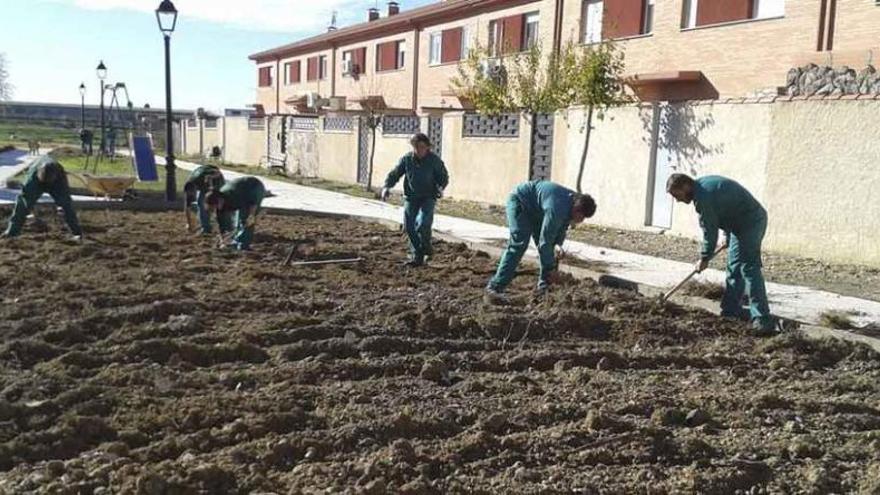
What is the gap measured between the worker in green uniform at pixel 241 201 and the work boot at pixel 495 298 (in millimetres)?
3298

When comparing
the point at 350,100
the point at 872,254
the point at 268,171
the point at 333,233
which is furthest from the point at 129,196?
the point at 350,100

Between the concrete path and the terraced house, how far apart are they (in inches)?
184

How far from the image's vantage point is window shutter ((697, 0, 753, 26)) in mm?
18219

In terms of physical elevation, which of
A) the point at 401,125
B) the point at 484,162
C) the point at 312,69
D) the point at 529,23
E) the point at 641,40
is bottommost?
the point at 484,162

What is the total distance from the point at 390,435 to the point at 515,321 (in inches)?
101

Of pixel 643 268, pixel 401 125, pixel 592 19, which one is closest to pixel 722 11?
pixel 592 19

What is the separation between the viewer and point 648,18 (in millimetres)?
20922

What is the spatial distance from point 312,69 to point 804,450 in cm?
3922

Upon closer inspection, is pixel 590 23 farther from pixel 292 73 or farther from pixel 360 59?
pixel 292 73

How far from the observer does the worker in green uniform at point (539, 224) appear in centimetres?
754

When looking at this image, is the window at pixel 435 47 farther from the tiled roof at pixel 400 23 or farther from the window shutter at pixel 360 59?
the window shutter at pixel 360 59

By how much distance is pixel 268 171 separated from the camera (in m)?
30.4

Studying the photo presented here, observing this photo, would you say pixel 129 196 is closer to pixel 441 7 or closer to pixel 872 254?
pixel 872 254

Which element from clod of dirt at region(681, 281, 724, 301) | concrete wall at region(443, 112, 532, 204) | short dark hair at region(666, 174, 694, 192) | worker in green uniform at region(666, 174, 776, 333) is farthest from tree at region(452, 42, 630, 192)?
short dark hair at region(666, 174, 694, 192)
